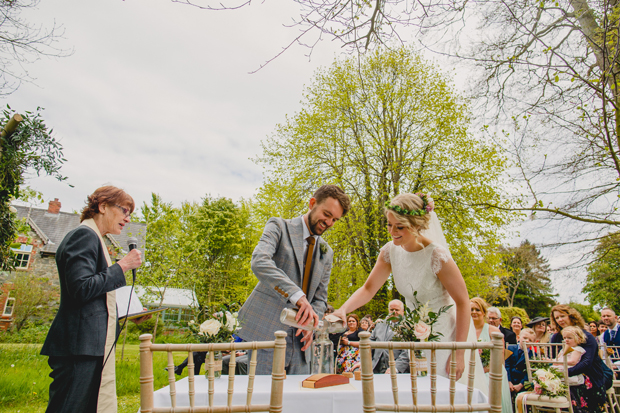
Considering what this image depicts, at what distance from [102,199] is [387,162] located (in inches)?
441

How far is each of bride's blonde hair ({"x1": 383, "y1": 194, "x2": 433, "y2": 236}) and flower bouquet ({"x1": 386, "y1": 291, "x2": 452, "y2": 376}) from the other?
613 millimetres

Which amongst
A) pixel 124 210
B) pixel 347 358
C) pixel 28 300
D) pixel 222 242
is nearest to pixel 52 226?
pixel 28 300

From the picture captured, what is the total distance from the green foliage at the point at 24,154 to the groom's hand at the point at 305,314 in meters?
4.70

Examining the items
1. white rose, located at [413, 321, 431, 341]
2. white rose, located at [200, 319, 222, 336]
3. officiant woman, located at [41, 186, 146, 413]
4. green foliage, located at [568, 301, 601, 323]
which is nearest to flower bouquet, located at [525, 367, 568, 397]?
white rose, located at [413, 321, 431, 341]

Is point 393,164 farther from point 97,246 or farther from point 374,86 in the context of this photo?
point 97,246

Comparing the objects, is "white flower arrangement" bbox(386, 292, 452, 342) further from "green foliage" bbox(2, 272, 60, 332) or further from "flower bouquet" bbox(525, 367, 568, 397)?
"green foliage" bbox(2, 272, 60, 332)

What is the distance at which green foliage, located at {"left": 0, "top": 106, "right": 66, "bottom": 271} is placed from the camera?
480cm

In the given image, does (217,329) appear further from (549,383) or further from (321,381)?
(549,383)

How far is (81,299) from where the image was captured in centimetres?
210

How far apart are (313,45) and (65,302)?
237 cm

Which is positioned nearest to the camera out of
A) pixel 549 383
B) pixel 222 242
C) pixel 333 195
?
pixel 333 195

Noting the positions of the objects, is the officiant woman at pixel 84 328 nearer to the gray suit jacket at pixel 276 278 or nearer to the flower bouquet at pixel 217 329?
the flower bouquet at pixel 217 329

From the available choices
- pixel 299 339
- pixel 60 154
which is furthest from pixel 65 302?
pixel 60 154

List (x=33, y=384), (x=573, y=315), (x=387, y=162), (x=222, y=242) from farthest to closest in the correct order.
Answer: (x=222, y=242), (x=387, y=162), (x=33, y=384), (x=573, y=315)
